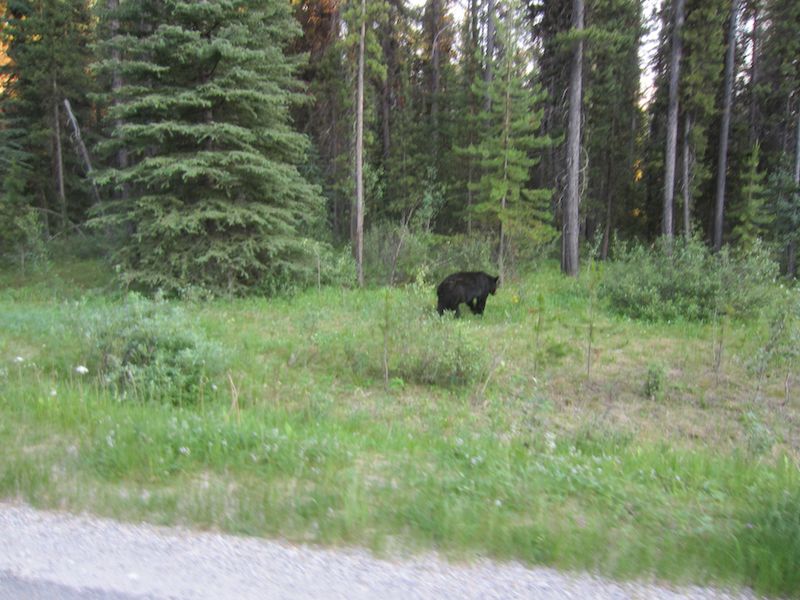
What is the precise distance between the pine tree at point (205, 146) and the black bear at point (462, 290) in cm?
499

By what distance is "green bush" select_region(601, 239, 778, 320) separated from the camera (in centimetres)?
1358

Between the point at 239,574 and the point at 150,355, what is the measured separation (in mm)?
5097

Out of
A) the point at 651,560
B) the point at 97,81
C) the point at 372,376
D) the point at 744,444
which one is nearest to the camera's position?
the point at 651,560

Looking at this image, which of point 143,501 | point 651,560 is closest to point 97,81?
point 143,501

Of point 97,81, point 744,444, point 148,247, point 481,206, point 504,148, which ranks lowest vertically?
point 744,444

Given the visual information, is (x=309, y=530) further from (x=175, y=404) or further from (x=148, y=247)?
(x=148, y=247)

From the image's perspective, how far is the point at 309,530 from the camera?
12.2ft

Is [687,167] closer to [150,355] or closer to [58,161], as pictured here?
[150,355]

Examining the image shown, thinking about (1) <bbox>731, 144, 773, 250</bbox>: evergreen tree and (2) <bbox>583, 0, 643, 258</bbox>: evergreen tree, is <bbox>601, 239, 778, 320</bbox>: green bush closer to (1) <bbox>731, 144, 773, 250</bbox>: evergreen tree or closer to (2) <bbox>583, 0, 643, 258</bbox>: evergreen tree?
(1) <bbox>731, 144, 773, 250</bbox>: evergreen tree

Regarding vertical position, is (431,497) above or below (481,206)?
below

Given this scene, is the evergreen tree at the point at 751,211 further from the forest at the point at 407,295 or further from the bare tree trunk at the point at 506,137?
the bare tree trunk at the point at 506,137

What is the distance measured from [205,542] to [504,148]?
19189 millimetres

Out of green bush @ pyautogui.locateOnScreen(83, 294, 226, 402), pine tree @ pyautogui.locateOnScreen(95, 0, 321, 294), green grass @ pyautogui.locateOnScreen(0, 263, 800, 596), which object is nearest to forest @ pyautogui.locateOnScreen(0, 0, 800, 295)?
pine tree @ pyautogui.locateOnScreen(95, 0, 321, 294)

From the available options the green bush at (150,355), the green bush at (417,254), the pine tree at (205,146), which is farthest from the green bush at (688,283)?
the green bush at (150,355)
